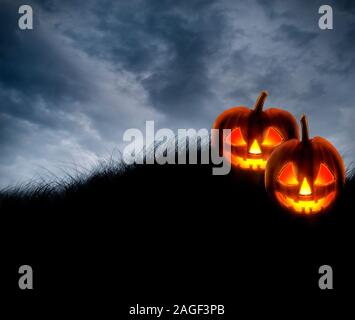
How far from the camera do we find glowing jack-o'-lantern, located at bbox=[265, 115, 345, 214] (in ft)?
12.3

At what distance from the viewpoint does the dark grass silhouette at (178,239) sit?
292cm

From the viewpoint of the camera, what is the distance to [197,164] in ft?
13.8

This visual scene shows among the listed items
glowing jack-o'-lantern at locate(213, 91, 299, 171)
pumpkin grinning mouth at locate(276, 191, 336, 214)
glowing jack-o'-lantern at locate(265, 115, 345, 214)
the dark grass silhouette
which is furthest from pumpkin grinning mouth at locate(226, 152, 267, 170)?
pumpkin grinning mouth at locate(276, 191, 336, 214)

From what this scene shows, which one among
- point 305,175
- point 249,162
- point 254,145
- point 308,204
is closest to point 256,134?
point 254,145

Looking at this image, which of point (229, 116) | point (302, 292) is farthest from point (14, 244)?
point (229, 116)

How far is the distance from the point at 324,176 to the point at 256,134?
89 centimetres

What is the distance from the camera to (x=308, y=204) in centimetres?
386

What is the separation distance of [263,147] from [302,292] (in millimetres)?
1934

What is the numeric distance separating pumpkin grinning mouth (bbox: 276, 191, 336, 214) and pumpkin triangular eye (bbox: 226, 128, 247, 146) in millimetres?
838

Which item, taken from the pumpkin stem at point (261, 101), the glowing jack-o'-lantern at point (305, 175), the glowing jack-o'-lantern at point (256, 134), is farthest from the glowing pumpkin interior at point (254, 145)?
the glowing jack-o'-lantern at point (305, 175)

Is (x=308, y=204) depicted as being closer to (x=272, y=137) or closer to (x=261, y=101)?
(x=272, y=137)

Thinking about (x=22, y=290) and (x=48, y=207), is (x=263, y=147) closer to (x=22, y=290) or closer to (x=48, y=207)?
(x=48, y=207)

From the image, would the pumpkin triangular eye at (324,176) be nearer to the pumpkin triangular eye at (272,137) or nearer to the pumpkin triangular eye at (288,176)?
the pumpkin triangular eye at (288,176)

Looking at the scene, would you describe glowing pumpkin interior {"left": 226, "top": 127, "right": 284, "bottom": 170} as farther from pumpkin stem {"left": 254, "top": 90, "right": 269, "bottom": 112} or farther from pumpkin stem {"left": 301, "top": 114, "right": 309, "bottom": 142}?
pumpkin stem {"left": 301, "top": 114, "right": 309, "bottom": 142}
